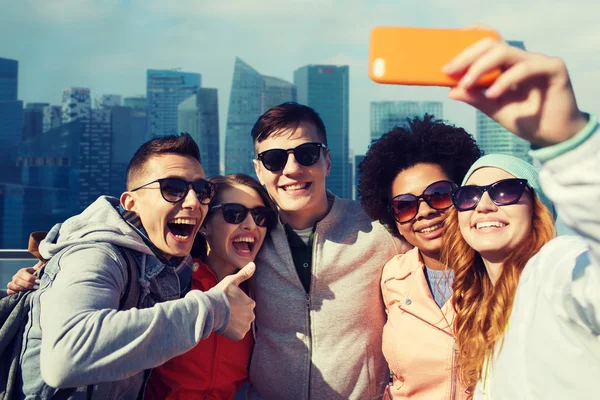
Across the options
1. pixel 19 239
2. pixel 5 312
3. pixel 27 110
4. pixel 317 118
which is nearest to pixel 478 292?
pixel 317 118

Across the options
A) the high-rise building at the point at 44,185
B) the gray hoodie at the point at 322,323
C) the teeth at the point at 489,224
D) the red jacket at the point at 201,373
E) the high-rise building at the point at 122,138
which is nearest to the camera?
the teeth at the point at 489,224

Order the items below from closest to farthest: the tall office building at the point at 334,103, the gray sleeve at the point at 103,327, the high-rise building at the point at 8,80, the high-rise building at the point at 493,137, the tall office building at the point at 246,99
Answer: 1. the gray sleeve at the point at 103,327
2. the high-rise building at the point at 493,137
3. the high-rise building at the point at 8,80
4. the tall office building at the point at 246,99
5. the tall office building at the point at 334,103

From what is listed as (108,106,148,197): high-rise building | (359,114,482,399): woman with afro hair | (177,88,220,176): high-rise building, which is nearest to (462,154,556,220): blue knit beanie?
(359,114,482,399): woman with afro hair

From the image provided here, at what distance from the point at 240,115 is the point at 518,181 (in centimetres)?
12802

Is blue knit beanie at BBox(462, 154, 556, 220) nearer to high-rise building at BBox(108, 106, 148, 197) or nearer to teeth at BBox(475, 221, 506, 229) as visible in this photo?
teeth at BBox(475, 221, 506, 229)

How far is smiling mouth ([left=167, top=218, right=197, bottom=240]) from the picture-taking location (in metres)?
3.29

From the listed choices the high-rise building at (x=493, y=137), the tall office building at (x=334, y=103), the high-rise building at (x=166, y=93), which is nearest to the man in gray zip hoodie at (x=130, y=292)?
the high-rise building at (x=493, y=137)

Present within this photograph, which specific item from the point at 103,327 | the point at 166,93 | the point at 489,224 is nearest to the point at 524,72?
the point at 489,224

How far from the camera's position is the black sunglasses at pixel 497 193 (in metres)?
2.69

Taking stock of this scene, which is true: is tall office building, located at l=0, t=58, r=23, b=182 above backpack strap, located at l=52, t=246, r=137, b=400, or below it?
above

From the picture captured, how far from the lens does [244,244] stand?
12.0ft

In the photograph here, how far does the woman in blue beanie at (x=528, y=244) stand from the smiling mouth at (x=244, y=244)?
4.22 feet

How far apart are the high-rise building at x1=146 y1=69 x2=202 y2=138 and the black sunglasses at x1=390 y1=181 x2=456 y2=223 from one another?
4777 inches

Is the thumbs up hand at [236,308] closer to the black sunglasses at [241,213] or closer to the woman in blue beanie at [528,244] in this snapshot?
Answer: the black sunglasses at [241,213]
